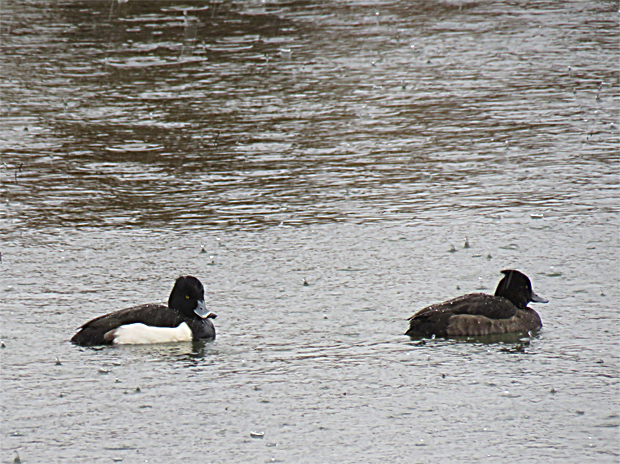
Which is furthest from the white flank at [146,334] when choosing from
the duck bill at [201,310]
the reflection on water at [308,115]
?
the reflection on water at [308,115]

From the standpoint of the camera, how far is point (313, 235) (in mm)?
11586

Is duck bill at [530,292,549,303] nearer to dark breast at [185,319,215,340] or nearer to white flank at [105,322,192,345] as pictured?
dark breast at [185,319,215,340]

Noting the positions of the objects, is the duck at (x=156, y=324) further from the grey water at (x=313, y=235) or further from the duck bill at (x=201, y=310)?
the grey water at (x=313, y=235)

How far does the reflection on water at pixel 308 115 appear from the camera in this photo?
1300 centimetres

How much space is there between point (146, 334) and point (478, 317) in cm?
277

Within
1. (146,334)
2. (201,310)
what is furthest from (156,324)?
(201,310)

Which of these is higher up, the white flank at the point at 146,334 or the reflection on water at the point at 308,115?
the reflection on water at the point at 308,115

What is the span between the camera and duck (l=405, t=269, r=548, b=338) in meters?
8.67

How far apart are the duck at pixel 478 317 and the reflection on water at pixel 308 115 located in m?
3.21

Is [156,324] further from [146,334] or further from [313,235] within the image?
[313,235]

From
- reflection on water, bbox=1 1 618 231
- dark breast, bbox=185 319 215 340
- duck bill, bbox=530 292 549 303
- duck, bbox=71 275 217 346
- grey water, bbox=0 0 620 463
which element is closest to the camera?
grey water, bbox=0 0 620 463

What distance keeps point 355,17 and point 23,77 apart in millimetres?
8684

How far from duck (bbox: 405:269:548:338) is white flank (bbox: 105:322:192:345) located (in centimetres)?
187

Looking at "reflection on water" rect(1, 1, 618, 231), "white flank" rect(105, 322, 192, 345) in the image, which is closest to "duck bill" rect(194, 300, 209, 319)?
"white flank" rect(105, 322, 192, 345)
